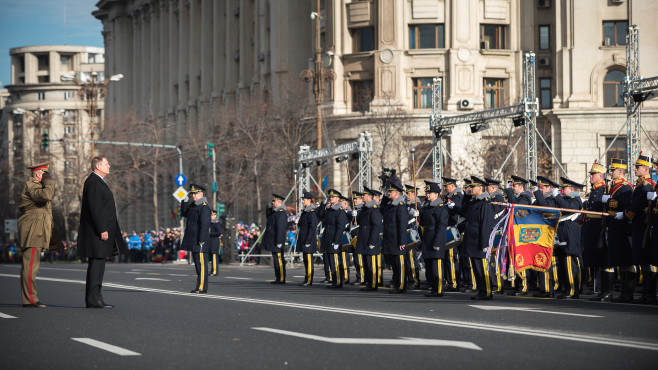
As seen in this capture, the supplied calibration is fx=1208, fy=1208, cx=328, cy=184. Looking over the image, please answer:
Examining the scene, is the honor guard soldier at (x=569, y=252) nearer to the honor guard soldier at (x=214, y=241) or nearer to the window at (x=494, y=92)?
the honor guard soldier at (x=214, y=241)

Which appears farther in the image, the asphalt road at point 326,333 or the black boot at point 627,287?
the black boot at point 627,287

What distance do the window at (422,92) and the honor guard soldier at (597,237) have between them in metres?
44.3

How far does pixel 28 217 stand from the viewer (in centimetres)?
1702

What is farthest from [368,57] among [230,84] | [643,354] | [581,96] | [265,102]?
[643,354]

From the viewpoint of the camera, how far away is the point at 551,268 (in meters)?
20.8

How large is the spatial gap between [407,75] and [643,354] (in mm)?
53324

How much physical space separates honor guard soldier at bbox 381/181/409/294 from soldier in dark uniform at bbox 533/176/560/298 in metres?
2.41

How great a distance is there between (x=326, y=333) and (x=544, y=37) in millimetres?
55235

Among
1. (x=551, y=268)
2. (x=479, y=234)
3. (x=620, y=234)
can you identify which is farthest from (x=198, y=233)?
(x=620, y=234)

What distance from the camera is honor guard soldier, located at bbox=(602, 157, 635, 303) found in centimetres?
1816

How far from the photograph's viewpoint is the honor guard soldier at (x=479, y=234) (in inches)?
746

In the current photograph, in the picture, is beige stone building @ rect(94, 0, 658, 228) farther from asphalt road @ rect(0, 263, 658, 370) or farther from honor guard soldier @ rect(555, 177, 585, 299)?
asphalt road @ rect(0, 263, 658, 370)

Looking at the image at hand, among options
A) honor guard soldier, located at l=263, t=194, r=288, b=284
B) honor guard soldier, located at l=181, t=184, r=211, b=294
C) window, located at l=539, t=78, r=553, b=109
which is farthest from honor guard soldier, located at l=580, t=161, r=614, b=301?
window, located at l=539, t=78, r=553, b=109

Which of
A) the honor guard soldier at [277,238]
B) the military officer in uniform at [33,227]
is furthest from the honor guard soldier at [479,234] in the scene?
the honor guard soldier at [277,238]
